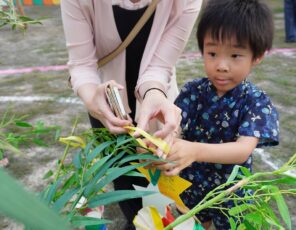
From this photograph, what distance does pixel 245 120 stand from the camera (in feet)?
2.96

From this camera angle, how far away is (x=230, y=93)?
0.95 m

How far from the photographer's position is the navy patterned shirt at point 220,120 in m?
0.89

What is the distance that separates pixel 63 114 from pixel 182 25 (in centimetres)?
148

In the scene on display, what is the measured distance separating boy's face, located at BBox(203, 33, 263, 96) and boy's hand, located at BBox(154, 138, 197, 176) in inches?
8.6

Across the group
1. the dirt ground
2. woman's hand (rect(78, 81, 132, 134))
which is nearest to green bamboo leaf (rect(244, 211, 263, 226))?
woman's hand (rect(78, 81, 132, 134))

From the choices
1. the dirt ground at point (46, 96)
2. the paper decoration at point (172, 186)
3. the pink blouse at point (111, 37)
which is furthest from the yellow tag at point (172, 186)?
the dirt ground at point (46, 96)

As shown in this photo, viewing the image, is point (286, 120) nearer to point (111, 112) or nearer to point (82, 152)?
point (111, 112)

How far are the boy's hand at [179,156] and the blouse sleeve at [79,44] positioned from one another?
0.33 metres

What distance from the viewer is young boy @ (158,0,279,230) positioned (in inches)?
33.7

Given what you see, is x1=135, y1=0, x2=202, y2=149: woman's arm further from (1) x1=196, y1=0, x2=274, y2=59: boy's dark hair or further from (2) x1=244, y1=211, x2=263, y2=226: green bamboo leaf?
(2) x1=244, y1=211, x2=263, y2=226: green bamboo leaf

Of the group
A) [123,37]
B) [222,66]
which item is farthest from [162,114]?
[123,37]

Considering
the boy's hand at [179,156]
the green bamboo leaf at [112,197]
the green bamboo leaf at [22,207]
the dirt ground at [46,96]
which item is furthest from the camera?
the dirt ground at [46,96]

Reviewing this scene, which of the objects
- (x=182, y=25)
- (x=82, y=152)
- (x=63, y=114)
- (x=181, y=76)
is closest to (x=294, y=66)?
(x=181, y=76)

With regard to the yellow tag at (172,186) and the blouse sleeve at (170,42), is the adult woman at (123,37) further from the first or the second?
the yellow tag at (172,186)
